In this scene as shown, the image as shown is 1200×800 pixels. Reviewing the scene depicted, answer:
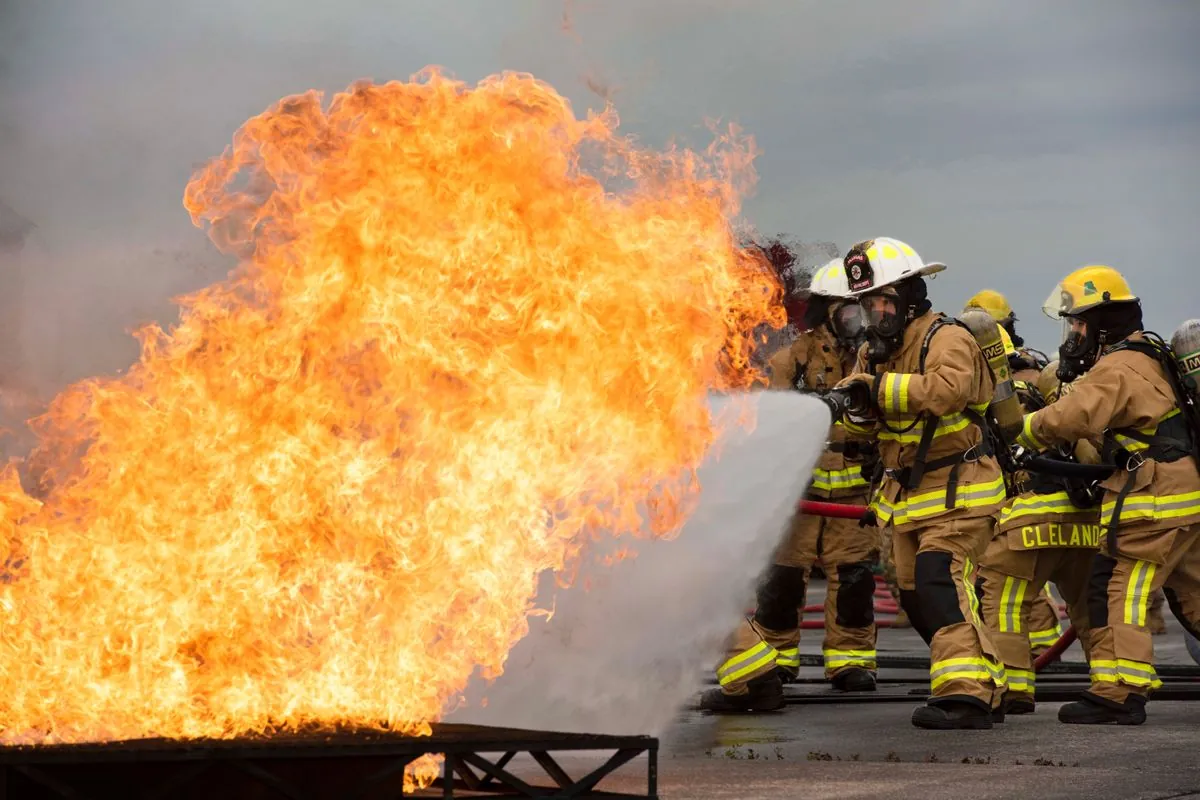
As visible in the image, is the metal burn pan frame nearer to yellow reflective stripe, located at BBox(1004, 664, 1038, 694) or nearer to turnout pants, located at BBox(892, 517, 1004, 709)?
turnout pants, located at BBox(892, 517, 1004, 709)

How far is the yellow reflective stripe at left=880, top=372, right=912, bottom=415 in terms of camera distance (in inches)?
320

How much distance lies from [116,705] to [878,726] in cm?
404

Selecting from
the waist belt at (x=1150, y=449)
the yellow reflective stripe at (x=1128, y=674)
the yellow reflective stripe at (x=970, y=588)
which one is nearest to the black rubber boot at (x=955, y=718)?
the yellow reflective stripe at (x=970, y=588)

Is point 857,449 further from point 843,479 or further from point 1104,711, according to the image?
point 1104,711

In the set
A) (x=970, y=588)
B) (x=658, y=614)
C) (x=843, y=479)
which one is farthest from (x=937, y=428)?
(x=843, y=479)

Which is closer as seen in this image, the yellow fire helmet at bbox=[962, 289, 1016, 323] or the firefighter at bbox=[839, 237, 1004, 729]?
the firefighter at bbox=[839, 237, 1004, 729]

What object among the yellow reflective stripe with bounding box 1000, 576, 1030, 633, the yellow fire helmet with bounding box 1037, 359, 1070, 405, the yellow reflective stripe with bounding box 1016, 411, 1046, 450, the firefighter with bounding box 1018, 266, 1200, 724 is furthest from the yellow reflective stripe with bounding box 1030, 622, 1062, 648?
the yellow reflective stripe with bounding box 1016, 411, 1046, 450

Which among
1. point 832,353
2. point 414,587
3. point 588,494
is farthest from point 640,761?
point 832,353

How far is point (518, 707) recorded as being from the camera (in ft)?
24.2

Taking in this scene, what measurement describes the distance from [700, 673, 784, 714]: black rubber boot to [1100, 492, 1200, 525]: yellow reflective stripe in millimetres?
1964

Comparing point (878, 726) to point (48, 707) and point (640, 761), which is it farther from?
point (48, 707)

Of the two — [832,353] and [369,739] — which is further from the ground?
[832,353]

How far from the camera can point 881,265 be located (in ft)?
28.0

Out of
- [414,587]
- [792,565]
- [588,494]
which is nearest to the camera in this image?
[414,587]
